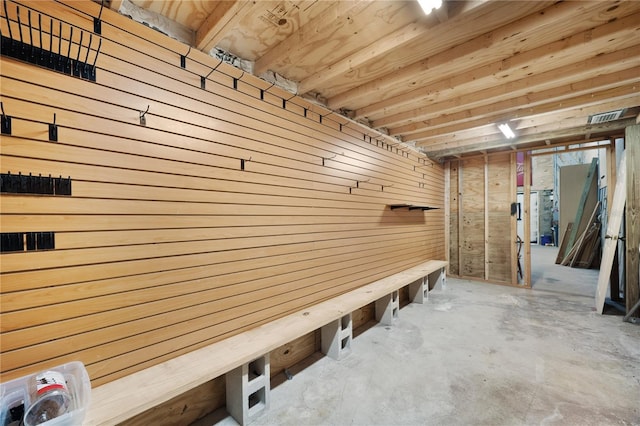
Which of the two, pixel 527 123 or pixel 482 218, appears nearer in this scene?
pixel 527 123

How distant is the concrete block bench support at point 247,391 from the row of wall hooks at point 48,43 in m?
2.16

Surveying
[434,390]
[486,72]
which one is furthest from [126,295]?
[486,72]

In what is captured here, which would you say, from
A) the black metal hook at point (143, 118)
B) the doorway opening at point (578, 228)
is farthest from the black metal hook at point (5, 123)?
the doorway opening at point (578, 228)

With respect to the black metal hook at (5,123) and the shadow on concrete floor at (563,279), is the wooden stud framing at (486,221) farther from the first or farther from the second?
the black metal hook at (5,123)

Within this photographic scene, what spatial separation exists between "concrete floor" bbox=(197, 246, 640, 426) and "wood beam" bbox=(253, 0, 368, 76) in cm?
284

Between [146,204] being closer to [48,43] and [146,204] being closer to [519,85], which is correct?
[48,43]

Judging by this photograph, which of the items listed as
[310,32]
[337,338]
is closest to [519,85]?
[310,32]

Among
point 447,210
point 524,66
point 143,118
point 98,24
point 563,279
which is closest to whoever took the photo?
point 98,24

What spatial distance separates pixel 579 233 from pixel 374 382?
9042 mm

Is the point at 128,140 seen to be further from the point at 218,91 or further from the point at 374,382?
the point at 374,382

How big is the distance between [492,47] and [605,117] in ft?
11.0

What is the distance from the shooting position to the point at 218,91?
2.15m

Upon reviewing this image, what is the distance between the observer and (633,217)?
12.8 feet

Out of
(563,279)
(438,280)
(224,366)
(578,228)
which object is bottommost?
(563,279)
